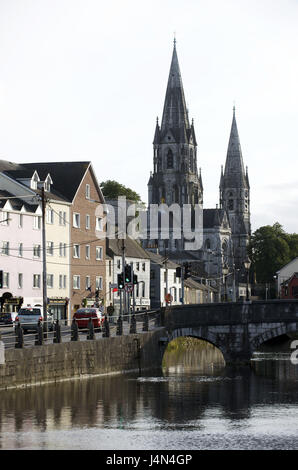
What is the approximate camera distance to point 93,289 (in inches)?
4267

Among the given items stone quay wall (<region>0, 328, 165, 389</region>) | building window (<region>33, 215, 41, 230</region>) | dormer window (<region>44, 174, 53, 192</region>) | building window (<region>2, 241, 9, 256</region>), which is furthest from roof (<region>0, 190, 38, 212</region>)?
stone quay wall (<region>0, 328, 165, 389</region>)

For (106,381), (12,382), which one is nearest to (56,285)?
(106,381)

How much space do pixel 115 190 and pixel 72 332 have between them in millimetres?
92392

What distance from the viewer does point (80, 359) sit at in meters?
56.4

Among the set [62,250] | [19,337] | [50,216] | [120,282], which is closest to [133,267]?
[62,250]

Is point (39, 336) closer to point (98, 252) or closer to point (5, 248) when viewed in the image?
point (5, 248)

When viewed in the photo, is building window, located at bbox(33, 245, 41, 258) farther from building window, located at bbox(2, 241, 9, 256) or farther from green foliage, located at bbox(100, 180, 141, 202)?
green foliage, located at bbox(100, 180, 141, 202)

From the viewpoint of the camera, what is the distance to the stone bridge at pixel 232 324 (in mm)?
74938

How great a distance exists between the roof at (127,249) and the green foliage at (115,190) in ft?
41.5

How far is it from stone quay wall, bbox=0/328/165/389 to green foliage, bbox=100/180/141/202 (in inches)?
2999

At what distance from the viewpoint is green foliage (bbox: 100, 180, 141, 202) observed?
148 meters
